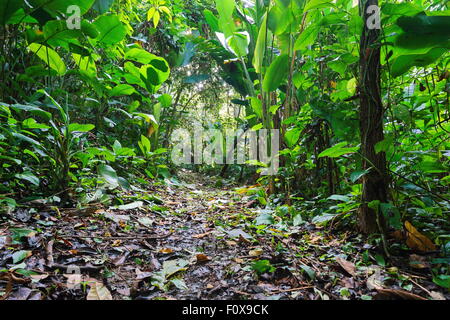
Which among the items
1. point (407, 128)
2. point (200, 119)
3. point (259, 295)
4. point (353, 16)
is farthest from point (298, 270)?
point (200, 119)

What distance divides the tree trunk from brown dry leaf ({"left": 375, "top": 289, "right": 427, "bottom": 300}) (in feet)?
1.16

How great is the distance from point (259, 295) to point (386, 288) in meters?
0.36

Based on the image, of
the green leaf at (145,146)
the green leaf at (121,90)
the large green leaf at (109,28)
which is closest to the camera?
the large green leaf at (109,28)

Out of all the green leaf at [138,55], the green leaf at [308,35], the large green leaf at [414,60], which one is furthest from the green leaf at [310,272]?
the green leaf at [138,55]

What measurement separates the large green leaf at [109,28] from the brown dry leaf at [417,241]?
1.82 metres

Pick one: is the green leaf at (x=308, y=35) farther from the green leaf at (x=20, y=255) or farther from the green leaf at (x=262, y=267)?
the green leaf at (x=20, y=255)

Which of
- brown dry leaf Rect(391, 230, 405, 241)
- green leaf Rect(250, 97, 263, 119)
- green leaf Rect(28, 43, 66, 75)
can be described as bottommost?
brown dry leaf Rect(391, 230, 405, 241)

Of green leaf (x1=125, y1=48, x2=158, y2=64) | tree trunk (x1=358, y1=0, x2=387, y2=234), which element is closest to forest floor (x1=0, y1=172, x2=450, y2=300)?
tree trunk (x1=358, y1=0, x2=387, y2=234)

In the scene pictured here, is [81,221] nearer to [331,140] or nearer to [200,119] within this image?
[331,140]

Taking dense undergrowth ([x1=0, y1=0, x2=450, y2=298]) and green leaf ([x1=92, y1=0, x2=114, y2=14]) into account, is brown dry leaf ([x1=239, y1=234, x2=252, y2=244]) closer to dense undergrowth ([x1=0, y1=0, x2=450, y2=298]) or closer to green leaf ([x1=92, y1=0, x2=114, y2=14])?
dense undergrowth ([x1=0, y1=0, x2=450, y2=298])

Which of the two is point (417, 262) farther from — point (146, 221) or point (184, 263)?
point (146, 221)

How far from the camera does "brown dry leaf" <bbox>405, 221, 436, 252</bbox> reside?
897 mm

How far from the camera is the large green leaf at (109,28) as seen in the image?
1.58 meters

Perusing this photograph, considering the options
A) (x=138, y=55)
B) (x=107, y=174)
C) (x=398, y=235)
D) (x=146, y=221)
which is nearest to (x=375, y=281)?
(x=398, y=235)
